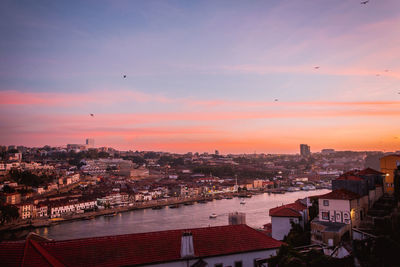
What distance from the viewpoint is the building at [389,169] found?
823 centimetres

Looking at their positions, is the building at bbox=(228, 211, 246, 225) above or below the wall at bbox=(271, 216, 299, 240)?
above

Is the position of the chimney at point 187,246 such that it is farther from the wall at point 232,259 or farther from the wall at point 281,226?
the wall at point 281,226

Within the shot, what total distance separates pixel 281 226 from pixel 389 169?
3.40 meters

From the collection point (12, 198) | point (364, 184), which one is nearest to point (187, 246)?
point (364, 184)

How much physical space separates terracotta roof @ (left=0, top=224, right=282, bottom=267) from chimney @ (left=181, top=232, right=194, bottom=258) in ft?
0.24

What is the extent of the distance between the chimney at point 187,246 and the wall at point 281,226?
4113 millimetres

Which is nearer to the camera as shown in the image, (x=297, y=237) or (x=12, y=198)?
(x=297, y=237)

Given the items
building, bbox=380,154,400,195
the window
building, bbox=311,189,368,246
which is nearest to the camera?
building, bbox=311,189,368,246

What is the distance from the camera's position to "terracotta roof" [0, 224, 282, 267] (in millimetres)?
2891

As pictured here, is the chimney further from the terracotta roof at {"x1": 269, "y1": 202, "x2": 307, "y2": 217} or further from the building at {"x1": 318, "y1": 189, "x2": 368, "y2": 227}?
the terracotta roof at {"x1": 269, "y1": 202, "x2": 307, "y2": 217}

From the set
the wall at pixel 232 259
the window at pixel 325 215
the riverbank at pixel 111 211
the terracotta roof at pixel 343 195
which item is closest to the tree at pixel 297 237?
the window at pixel 325 215

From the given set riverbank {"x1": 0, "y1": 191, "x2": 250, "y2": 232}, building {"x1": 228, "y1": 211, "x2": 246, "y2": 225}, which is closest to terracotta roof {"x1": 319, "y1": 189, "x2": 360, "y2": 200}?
building {"x1": 228, "y1": 211, "x2": 246, "y2": 225}

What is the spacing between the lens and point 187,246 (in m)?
3.61

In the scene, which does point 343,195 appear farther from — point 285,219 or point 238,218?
point 238,218
